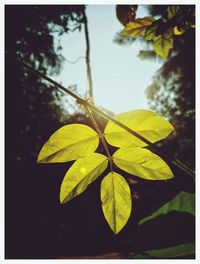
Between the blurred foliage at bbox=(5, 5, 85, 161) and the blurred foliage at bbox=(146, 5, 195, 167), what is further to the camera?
the blurred foliage at bbox=(146, 5, 195, 167)

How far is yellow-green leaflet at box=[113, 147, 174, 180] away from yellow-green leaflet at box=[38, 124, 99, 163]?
0.07m

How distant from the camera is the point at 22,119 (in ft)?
29.2

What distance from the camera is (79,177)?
0.41 meters

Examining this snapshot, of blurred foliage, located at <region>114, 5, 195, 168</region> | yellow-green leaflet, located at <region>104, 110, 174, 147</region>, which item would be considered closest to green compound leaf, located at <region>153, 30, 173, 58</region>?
yellow-green leaflet, located at <region>104, 110, 174, 147</region>

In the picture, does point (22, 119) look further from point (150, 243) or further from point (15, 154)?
point (150, 243)

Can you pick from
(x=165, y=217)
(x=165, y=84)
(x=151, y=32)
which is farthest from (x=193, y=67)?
(x=151, y=32)

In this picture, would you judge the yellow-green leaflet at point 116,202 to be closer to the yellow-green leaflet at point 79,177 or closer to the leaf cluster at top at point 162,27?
the yellow-green leaflet at point 79,177

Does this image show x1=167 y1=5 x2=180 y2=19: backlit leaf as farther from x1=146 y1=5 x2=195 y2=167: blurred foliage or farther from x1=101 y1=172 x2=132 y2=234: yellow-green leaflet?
x1=146 y1=5 x2=195 y2=167: blurred foliage

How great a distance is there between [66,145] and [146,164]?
0.13 m

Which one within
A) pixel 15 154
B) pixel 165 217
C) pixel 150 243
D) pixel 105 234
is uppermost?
pixel 15 154

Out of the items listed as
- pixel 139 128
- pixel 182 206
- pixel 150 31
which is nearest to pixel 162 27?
pixel 150 31

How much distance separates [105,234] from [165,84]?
30.3 ft

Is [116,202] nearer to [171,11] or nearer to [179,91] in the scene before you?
[171,11]

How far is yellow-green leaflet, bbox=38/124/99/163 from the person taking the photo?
1.24ft
